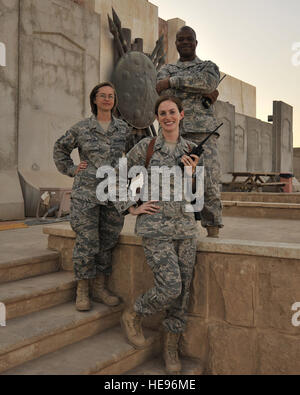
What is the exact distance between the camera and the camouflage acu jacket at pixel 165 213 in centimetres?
231

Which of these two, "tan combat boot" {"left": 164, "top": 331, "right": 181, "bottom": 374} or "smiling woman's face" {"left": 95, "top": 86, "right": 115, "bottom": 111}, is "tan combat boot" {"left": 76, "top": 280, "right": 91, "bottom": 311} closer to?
"tan combat boot" {"left": 164, "top": 331, "right": 181, "bottom": 374}

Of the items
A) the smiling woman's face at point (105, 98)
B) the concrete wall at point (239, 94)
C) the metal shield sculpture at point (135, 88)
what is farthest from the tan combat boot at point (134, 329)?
the concrete wall at point (239, 94)

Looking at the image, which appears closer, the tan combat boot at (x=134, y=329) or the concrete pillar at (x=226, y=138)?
the tan combat boot at (x=134, y=329)

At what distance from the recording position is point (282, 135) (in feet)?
62.1

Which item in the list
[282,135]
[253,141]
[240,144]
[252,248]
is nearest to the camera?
[252,248]

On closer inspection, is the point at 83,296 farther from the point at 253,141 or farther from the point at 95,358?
the point at 253,141

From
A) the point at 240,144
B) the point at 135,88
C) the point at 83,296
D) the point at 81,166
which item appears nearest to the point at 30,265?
the point at 83,296

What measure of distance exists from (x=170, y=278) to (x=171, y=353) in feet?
2.07

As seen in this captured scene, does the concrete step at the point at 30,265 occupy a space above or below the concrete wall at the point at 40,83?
below

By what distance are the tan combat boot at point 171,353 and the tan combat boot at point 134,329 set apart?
0.57ft

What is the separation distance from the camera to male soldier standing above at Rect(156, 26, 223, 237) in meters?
3.09

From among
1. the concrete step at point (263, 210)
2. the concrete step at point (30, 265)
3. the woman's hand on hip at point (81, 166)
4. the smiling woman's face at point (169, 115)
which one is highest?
the smiling woman's face at point (169, 115)

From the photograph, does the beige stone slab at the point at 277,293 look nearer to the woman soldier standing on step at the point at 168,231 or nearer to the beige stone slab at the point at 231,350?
→ the beige stone slab at the point at 231,350
